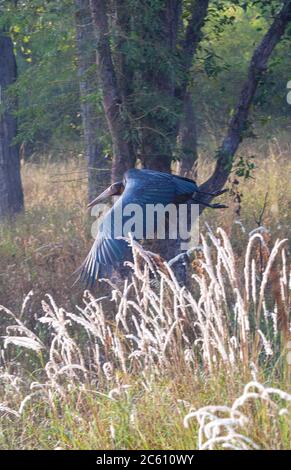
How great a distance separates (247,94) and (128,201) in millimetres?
1976

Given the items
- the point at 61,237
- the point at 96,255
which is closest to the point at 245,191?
the point at 61,237

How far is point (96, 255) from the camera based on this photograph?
17.9 ft

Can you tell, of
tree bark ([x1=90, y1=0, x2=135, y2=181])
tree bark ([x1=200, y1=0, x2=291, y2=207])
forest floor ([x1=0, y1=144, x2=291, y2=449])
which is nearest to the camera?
forest floor ([x1=0, y1=144, x2=291, y2=449])

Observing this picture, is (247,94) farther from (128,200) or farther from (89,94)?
(128,200)

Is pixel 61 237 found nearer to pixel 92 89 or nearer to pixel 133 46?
pixel 92 89

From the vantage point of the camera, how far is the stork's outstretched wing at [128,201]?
543cm

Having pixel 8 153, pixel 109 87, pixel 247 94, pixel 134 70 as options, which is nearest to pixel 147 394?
pixel 109 87

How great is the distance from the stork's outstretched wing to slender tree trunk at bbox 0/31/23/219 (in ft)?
14.0

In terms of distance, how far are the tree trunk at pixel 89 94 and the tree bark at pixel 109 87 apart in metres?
0.16

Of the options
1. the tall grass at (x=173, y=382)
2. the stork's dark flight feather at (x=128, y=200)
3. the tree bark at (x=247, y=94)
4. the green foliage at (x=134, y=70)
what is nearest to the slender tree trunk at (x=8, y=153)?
the green foliage at (x=134, y=70)

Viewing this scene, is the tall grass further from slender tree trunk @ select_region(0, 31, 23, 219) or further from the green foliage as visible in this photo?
slender tree trunk @ select_region(0, 31, 23, 219)

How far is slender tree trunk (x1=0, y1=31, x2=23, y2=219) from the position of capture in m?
10.9

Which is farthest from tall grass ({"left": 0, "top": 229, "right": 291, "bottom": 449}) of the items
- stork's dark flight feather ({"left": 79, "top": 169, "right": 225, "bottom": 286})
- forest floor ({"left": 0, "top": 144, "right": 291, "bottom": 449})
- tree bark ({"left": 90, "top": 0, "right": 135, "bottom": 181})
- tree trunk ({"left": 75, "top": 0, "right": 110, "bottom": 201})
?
tree trunk ({"left": 75, "top": 0, "right": 110, "bottom": 201})

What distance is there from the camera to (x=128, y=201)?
6.00 meters
